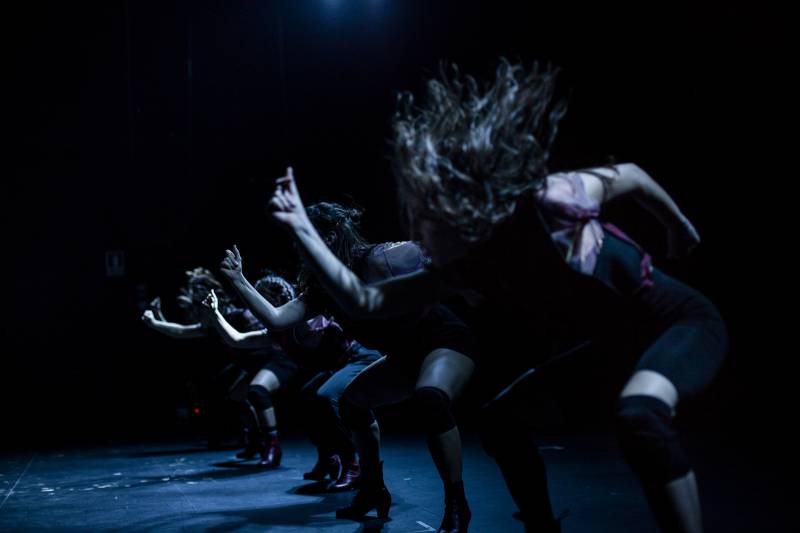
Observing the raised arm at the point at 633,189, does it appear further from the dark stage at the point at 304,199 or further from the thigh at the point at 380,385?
the thigh at the point at 380,385

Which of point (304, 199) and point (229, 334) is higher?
point (304, 199)

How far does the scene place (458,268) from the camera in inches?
86.4

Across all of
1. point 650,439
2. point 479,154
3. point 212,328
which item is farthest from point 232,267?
point 212,328

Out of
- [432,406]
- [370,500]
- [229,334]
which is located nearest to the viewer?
[432,406]

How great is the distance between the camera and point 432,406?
3.15 m

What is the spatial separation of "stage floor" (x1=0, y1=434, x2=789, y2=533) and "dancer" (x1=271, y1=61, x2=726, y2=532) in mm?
1603

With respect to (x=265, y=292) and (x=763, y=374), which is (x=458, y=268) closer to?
(x=265, y=292)

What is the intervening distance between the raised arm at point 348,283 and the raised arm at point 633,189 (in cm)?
53

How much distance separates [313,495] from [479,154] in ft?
10.6

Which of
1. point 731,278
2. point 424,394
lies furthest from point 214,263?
point 424,394

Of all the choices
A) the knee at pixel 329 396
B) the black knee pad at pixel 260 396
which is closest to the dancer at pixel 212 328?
the black knee pad at pixel 260 396

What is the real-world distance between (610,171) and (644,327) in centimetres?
45

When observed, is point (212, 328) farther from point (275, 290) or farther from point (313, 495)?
point (313, 495)

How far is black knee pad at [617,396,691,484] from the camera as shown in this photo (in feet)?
6.31
